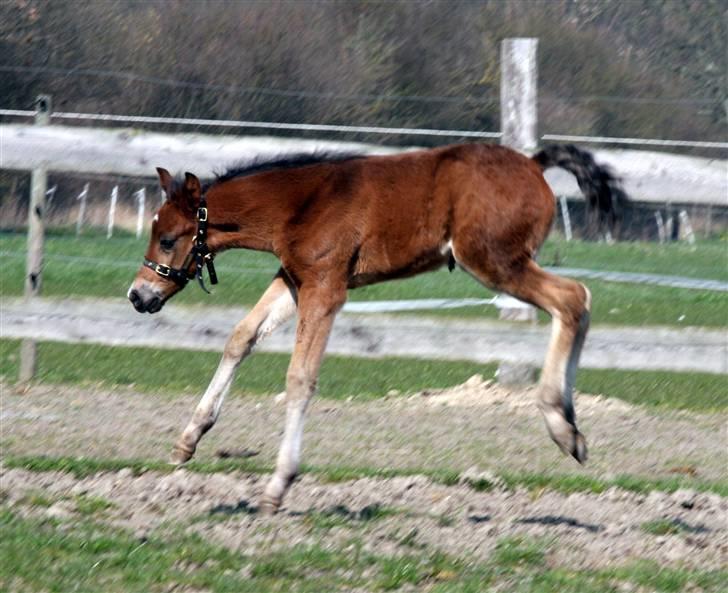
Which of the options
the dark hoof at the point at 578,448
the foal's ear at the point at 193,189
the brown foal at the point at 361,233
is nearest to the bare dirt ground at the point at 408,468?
the dark hoof at the point at 578,448

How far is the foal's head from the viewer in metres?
5.89

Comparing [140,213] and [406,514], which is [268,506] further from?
[140,213]

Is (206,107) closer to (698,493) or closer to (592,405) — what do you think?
(592,405)

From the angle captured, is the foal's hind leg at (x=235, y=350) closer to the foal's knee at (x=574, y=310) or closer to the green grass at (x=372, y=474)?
the green grass at (x=372, y=474)

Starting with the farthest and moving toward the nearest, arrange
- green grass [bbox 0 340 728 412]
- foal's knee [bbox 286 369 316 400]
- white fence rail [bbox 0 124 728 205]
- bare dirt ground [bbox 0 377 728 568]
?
green grass [bbox 0 340 728 412] < white fence rail [bbox 0 124 728 205] < foal's knee [bbox 286 369 316 400] < bare dirt ground [bbox 0 377 728 568]

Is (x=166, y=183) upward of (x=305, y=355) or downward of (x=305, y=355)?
upward

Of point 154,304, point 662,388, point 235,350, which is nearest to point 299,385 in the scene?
point 235,350

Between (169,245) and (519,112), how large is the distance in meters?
3.49

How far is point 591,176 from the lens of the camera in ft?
20.5

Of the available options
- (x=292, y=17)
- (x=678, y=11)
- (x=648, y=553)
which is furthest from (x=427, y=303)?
(x=678, y=11)

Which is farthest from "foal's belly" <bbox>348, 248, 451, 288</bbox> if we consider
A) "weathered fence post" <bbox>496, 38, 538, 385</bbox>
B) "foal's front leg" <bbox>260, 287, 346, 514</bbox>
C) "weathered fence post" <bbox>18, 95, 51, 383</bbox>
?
"weathered fence post" <bbox>18, 95, 51, 383</bbox>

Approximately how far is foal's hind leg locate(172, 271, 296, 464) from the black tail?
4.19ft

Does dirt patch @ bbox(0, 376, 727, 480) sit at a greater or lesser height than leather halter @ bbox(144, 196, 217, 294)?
lesser

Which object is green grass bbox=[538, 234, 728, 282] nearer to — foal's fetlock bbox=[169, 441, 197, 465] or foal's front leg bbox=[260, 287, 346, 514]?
foal's front leg bbox=[260, 287, 346, 514]
